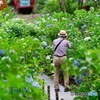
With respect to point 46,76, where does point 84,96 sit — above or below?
above

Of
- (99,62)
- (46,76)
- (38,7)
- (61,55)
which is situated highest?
(99,62)

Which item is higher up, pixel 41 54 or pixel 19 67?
pixel 19 67

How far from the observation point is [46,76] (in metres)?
12.4

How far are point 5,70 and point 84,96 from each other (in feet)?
5.36

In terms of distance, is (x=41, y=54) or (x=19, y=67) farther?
(x=41, y=54)

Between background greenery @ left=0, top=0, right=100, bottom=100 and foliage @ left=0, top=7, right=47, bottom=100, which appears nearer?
foliage @ left=0, top=7, right=47, bottom=100

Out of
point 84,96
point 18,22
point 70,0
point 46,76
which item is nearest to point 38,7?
point 70,0

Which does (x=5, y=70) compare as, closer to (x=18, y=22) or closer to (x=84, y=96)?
(x=84, y=96)

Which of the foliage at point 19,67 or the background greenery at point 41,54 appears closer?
the foliage at point 19,67

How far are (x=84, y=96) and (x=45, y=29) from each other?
32.8ft

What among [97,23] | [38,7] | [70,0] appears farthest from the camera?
[38,7]

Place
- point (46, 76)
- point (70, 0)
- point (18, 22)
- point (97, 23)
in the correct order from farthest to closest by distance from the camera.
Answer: point (70, 0)
point (18, 22)
point (97, 23)
point (46, 76)

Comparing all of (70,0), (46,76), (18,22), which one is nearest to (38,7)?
(70,0)

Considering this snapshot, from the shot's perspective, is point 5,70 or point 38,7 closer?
point 5,70
